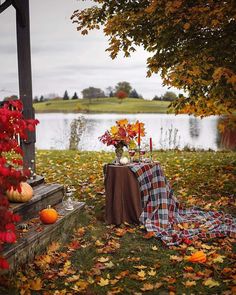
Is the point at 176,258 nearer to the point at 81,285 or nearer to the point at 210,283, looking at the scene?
the point at 210,283

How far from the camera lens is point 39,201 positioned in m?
5.71

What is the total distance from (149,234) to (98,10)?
567 centimetres

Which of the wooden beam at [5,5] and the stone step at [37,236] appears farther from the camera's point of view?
the wooden beam at [5,5]

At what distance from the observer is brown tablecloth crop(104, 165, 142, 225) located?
6.22 meters

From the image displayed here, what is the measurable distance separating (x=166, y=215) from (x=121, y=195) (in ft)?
2.52

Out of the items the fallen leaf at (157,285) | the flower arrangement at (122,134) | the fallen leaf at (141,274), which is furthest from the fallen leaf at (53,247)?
the flower arrangement at (122,134)

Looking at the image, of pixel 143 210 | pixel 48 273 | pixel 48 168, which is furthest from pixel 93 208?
pixel 48 168

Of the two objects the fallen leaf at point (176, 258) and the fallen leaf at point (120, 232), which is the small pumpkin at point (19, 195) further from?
the fallen leaf at point (176, 258)

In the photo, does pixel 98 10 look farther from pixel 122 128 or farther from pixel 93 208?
pixel 93 208

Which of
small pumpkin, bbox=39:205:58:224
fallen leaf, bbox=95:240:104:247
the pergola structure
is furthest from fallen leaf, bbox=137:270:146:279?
the pergola structure

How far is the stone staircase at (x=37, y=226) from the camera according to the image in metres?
4.50

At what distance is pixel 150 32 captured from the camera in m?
8.62

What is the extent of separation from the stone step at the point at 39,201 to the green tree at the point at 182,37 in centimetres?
286

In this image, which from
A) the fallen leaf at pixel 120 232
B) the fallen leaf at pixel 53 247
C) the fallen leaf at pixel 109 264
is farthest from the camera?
the fallen leaf at pixel 120 232
